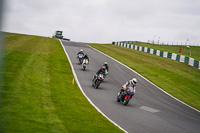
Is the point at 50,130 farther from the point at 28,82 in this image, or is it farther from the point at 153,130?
the point at 28,82

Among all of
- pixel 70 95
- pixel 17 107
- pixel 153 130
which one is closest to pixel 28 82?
pixel 70 95

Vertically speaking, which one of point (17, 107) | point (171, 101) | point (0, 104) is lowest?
point (171, 101)

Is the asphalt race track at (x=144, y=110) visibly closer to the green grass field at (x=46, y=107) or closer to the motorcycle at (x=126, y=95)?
the motorcycle at (x=126, y=95)

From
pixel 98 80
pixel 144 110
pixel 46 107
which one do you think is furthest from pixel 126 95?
pixel 46 107

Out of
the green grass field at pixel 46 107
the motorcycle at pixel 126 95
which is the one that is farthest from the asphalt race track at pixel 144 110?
the green grass field at pixel 46 107

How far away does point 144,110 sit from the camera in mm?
14445

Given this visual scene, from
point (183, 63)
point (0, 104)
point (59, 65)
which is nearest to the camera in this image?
point (0, 104)

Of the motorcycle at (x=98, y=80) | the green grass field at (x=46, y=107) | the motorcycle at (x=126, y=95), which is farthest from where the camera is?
the motorcycle at (x=98, y=80)

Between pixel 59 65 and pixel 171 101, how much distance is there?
12.0 metres

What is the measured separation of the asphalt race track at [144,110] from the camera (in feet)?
38.2

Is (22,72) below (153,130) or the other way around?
the other way around

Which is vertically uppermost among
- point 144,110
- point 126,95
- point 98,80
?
point 98,80

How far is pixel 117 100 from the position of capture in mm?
15859

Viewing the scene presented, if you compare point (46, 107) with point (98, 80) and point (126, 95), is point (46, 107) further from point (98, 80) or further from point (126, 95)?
point (98, 80)
